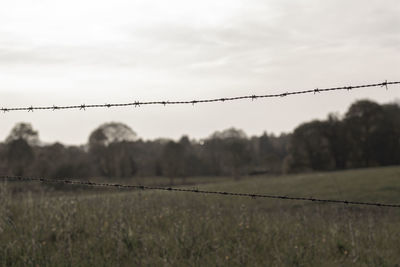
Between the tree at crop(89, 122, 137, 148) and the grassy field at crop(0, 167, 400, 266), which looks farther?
the tree at crop(89, 122, 137, 148)

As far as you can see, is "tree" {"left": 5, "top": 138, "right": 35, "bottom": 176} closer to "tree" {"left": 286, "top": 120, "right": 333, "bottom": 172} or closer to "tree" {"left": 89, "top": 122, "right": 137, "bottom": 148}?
"tree" {"left": 89, "top": 122, "right": 137, "bottom": 148}

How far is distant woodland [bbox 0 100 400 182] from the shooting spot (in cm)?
4425

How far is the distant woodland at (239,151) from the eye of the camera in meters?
44.2

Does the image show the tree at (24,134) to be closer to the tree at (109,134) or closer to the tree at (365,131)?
the tree at (109,134)

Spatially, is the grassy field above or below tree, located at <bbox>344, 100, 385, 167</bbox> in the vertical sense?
below

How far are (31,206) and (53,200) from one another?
20.2 inches

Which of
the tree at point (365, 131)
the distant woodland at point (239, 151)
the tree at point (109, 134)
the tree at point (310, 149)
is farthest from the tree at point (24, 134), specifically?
the tree at point (365, 131)

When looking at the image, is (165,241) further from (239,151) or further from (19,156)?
(239,151)

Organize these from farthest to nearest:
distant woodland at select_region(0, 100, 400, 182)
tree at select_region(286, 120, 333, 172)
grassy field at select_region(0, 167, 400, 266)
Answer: tree at select_region(286, 120, 333, 172)
distant woodland at select_region(0, 100, 400, 182)
grassy field at select_region(0, 167, 400, 266)

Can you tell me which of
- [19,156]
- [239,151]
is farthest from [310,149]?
[19,156]

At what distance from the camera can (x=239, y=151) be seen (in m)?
51.3

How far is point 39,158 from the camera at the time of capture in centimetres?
4494

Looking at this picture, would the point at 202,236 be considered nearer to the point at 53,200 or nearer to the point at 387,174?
the point at 53,200

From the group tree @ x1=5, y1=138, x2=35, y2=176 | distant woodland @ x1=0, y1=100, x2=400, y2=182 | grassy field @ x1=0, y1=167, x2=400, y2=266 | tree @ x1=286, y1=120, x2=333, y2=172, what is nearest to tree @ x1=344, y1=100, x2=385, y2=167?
distant woodland @ x1=0, y1=100, x2=400, y2=182
